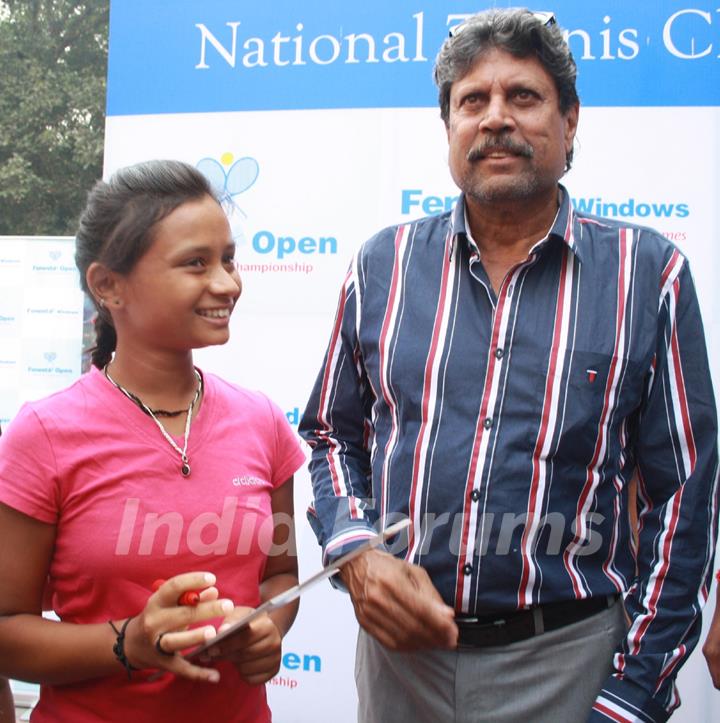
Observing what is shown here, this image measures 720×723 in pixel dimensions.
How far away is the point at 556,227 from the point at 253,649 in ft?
3.20

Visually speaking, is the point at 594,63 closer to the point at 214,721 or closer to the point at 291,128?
the point at 291,128

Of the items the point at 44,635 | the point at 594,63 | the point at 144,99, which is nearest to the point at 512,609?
the point at 44,635

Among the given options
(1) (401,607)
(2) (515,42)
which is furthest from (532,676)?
(2) (515,42)

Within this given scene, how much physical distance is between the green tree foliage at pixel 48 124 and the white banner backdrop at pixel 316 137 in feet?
26.6

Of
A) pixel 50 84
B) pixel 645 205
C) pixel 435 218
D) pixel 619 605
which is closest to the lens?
pixel 619 605

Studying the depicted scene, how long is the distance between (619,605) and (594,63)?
6.80 feet

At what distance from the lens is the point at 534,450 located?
5.14ft

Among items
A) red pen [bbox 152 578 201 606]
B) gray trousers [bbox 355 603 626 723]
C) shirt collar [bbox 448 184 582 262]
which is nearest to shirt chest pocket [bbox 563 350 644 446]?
shirt collar [bbox 448 184 582 262]

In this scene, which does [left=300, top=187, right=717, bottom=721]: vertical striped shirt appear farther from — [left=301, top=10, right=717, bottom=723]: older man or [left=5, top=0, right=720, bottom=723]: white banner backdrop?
[left=5, top=0, right=720, bottom=723]: white banner backdrop

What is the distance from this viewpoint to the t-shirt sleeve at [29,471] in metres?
1.36

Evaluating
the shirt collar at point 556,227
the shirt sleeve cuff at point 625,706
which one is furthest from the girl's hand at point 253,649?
the shirt collar at point 556,227

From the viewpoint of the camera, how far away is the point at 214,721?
147cm

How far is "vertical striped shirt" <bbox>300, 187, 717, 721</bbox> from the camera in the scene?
1.55 m

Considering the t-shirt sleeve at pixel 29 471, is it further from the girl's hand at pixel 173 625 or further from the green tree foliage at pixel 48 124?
the green tree foliage at pixel 48 124
